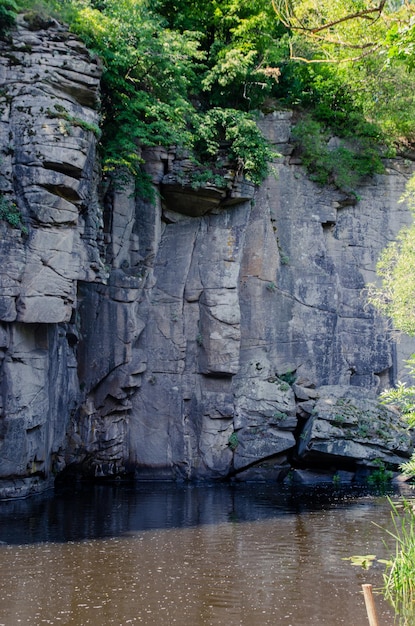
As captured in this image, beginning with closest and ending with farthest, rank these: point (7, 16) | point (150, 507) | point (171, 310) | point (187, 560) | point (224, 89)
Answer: point (187, 560) → point (150, 507) → point (7, 16) → point (171, 310) → point (224, 89)

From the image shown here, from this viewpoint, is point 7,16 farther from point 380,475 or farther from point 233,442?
point 380,475

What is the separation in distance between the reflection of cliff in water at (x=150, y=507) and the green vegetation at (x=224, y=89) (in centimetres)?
927

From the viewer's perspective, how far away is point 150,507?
18.2 m

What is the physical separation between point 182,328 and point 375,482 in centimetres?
765

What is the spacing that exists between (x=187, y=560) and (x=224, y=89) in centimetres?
1831

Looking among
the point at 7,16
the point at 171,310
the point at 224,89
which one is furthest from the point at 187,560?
the point at 224,89

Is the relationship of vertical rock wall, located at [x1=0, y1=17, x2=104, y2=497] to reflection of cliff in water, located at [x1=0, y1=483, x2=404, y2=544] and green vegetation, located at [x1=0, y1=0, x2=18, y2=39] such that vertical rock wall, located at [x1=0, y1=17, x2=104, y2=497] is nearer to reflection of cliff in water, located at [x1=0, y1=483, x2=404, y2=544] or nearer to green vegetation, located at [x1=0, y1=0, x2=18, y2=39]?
green vegetation, located at [x1=0, y1=0, x2=18, y2=39]

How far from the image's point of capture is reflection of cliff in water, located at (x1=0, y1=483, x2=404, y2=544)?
15.1 meters

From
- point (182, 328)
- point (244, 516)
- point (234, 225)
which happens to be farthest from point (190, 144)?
point (244, 516)

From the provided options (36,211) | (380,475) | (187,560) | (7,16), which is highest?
(7,16)

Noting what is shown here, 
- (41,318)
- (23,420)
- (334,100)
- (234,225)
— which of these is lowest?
(23,420)

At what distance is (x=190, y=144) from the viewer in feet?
76.0

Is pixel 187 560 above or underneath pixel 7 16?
underneath

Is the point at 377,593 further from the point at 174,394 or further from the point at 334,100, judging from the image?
the point at 334,100
